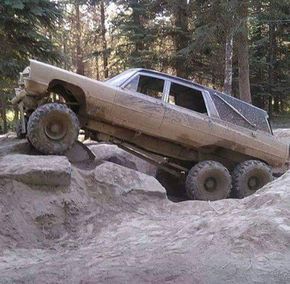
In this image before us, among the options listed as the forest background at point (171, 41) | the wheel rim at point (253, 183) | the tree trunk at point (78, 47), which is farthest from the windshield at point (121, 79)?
the tree trunk at point (78, 47)

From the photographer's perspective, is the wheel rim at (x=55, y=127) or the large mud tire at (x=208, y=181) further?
the large mud tire at (x=208, y=181)

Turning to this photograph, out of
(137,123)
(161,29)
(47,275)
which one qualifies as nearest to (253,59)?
(161,29)

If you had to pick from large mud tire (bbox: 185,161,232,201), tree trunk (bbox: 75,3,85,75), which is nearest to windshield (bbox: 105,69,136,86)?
large mud tire (bbox: 185,161,232,201)

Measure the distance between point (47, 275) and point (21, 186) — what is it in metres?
2.04

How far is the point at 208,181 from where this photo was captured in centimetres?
871

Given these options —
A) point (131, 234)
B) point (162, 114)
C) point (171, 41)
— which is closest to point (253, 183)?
point (162, 114)

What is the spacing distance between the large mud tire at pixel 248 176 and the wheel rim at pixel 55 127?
12.1 ft

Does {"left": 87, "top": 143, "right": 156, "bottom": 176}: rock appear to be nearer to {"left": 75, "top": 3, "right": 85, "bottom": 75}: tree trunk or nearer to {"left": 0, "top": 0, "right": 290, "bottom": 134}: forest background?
{"left": 0, "top": 0, "right": 290, "bottom": 134}: forest background

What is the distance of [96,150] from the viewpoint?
9.23 metres

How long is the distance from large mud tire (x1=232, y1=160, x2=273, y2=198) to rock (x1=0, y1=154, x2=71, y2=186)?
13.2 ft

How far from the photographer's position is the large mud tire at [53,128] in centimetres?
730

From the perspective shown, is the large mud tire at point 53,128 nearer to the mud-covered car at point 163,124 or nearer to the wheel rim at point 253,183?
the mud-covered car at point 163,124

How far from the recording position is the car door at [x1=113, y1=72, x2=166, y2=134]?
26.2ft

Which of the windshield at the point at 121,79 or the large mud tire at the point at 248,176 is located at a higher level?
the windshield at the point at 121,79
